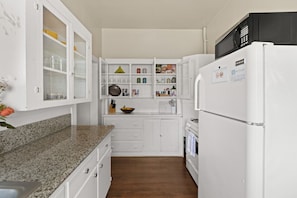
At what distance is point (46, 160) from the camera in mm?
1271

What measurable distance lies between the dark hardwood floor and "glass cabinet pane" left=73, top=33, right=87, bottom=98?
55.2 inches

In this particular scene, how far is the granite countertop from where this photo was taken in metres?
1.00

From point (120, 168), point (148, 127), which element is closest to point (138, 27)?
point (148, 127)

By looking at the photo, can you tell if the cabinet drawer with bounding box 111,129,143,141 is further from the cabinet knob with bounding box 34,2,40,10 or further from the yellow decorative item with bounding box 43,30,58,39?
the cabinet knob with bounding box 34,2,40,10

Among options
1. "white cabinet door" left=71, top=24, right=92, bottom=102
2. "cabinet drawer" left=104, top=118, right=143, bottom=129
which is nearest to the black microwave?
"white cabinet door" left=71, top=24, right=92, bottom=102

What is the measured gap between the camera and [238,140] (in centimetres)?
127

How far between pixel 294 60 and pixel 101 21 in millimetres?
3835

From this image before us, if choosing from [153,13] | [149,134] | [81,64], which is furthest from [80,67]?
[149,134]

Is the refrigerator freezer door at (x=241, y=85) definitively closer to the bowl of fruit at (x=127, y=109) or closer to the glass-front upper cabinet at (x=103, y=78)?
the glass-front upper cabinet at (x=103, y=78)

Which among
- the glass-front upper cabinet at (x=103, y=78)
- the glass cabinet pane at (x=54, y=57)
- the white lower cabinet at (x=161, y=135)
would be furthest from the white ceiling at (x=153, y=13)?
the white lower cabinet at (x=161, y=135)

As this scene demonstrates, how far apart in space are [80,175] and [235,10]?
3.10 metres

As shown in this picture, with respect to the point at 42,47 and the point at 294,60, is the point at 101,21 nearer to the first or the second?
the point at 42,47

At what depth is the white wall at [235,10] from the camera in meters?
2.19

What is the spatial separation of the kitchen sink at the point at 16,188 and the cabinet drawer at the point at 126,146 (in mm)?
3352
